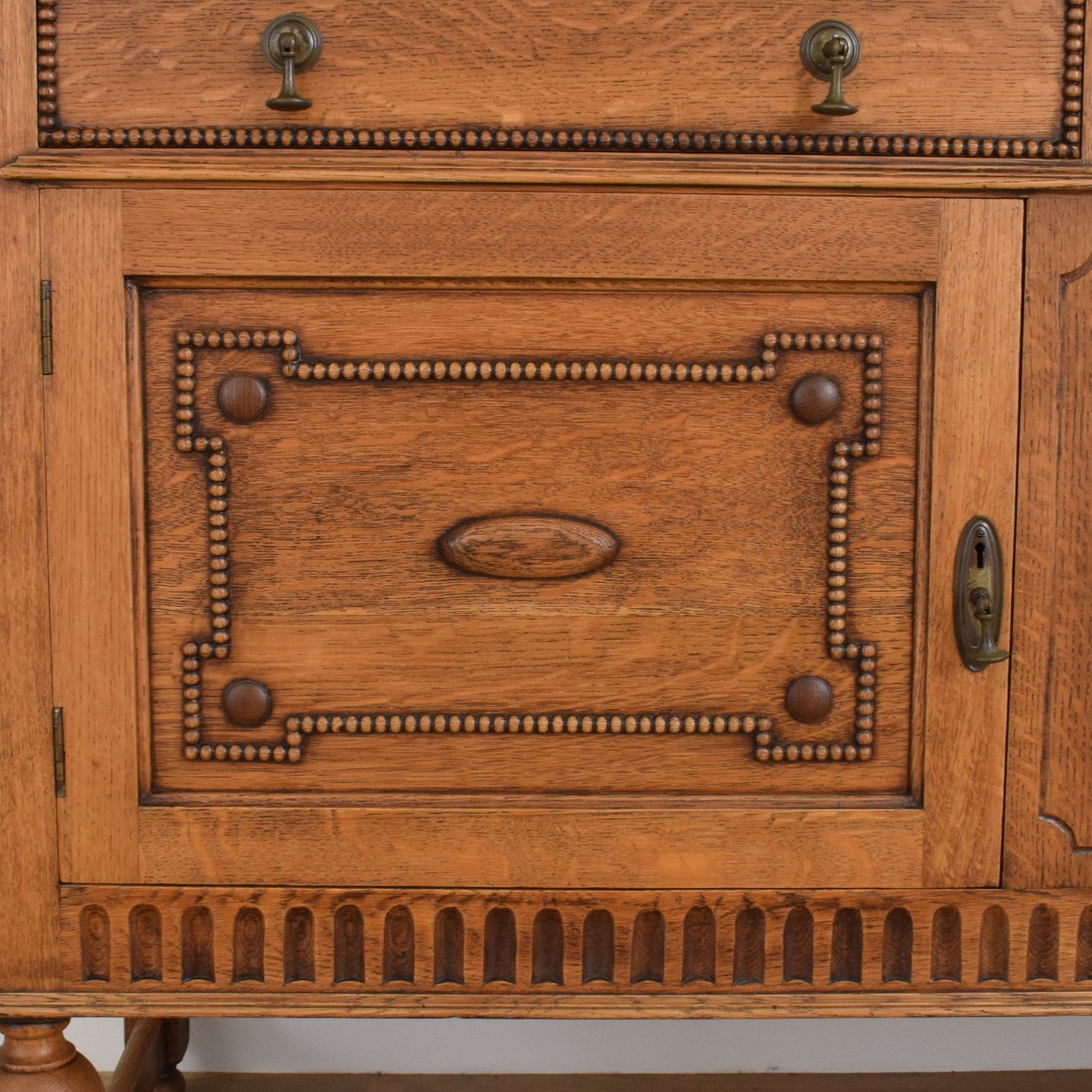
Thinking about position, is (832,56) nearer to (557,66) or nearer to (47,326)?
(557,66)

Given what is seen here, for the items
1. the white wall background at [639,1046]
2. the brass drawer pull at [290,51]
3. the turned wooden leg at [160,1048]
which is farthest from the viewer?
the white wall background at [639,1046]

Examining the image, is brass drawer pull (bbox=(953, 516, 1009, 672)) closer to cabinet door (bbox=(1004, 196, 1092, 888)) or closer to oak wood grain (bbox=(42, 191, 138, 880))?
cabinet door (bbox=(1004, 196, 1092, 888))

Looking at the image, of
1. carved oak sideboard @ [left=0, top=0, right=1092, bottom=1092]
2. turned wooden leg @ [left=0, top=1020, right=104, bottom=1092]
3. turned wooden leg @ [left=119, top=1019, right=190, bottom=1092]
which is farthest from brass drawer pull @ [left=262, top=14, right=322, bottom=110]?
turned wooden leg @ [left=119, top=1019, right=190, bottom=1092]

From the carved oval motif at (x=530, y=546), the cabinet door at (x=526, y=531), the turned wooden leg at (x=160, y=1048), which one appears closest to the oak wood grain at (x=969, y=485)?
the cabinet door at (x=526, y=531)

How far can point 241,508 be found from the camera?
64 centimetres

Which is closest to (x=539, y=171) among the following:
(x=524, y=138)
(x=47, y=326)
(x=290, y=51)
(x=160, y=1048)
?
(x=524, y=138)

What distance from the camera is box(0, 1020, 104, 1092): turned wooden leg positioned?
67 cm

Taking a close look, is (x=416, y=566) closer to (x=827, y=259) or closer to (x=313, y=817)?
(x=313, y=817)

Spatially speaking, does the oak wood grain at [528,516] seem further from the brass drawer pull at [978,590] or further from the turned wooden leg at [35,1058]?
the turned wooden leg at [35,1058]

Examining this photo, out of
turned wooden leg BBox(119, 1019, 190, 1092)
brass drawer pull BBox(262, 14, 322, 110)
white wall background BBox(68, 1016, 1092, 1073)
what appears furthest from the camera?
white wall background BBox(68, 1016, 1092, 1073)

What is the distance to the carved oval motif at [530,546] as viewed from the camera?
638mm

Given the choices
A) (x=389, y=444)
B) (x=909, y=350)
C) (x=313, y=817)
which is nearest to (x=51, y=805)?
(x=313, y=817)

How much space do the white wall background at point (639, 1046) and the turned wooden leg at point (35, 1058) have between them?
0.39 meters

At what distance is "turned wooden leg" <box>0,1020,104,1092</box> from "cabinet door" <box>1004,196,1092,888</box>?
0.55 metres
